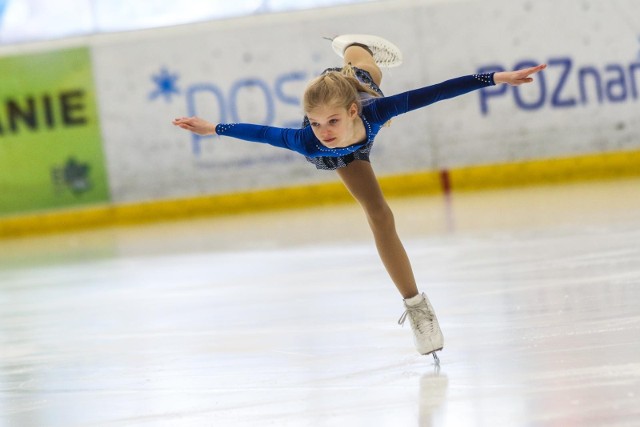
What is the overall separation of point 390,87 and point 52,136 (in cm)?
311

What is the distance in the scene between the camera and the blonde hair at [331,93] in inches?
136

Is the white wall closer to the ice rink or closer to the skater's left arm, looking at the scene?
the ice rink

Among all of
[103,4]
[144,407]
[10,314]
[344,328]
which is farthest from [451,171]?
[144,407]

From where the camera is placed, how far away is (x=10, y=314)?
18.1 ft

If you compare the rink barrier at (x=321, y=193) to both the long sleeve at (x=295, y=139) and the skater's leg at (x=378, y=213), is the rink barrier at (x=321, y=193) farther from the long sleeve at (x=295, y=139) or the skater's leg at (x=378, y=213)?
the long sleeve at (x=295, y=139)

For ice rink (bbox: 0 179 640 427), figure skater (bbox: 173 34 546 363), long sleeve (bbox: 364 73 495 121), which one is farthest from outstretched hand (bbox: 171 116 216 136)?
ice rink (bbox: 0 179 640 427)

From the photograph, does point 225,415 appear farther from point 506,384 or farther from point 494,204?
point 494,204

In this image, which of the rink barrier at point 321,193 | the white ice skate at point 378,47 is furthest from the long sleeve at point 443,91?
the rink barrier at point 321,193

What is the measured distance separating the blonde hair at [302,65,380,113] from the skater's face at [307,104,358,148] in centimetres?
1

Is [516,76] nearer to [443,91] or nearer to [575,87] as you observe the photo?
[443,91]

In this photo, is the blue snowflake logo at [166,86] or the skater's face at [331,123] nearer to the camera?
the skater's face at [331,123]

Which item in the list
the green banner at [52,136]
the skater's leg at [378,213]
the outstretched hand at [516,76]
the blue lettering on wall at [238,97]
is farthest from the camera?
the green banner at [52,136]

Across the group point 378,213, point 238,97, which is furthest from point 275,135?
point 238,97

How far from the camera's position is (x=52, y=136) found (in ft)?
34.6
